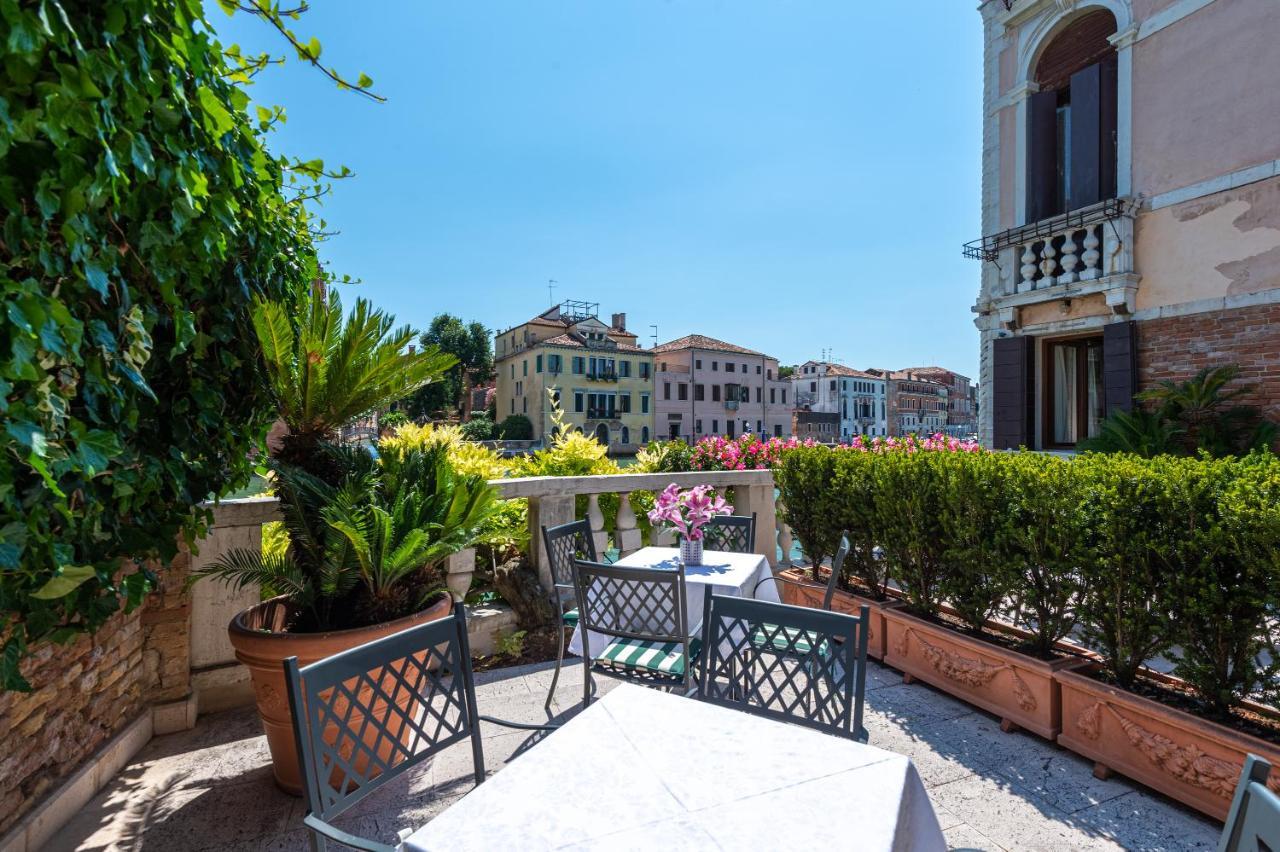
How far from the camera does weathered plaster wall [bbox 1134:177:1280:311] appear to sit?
22.1 feet

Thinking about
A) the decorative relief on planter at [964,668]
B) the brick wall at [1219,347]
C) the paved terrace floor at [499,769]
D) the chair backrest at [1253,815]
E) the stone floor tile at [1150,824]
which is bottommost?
the paved terrace floor at [499,769]

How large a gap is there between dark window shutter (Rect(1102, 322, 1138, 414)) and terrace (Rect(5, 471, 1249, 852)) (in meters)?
6.23

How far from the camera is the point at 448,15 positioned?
5055 mm

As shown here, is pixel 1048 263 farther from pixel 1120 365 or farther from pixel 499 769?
pixel 499 769

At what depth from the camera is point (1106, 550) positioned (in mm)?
2738

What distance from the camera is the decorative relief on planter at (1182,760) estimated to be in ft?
7.68

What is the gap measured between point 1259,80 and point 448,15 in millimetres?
8719

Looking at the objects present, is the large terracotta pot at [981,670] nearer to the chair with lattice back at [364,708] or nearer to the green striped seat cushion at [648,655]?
the green striped seat cushion at [648,655]

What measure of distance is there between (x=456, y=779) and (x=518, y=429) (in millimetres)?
41147

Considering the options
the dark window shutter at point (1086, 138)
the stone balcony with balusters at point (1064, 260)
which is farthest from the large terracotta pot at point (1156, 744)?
the dark window shutter at point (1086, 138)

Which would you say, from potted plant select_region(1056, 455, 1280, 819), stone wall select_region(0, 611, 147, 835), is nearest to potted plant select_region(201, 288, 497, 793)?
stone wall select_region(0, 611, 147, 835)

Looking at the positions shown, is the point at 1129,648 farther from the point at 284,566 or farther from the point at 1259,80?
the point at 1259,80

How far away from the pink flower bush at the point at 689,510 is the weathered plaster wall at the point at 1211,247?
734 cm

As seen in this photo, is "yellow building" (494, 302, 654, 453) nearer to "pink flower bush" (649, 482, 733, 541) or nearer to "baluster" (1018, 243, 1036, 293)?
"baluster" (1018, 243, 1036, 293)
